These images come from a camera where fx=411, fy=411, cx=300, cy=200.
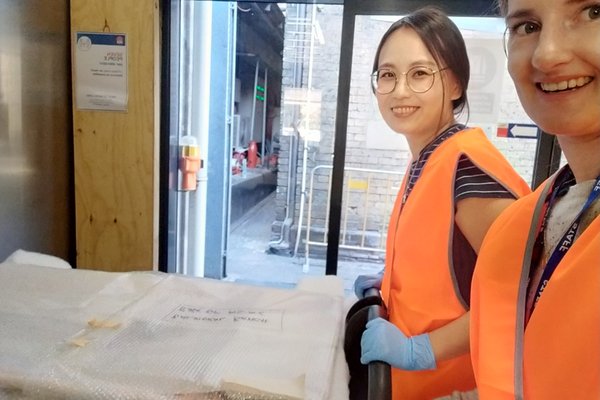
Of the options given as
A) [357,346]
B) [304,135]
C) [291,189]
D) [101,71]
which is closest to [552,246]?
[357,346]

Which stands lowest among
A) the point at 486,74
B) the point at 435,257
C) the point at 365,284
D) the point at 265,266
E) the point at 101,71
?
the point at 265,266

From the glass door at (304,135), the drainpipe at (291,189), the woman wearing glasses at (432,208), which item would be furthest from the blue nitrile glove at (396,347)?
the drainpipe at (291,189)

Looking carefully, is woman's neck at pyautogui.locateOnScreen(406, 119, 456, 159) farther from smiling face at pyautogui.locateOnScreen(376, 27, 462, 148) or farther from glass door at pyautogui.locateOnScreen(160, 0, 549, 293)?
glass door at pyautogui.locateOnScreen(160, 0, 549, 293)

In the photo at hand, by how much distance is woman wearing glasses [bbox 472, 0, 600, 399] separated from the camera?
0.46 meters

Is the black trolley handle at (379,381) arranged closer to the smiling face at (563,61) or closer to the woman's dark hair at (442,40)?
the smiling face at (563,61)

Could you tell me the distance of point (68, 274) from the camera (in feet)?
3.61

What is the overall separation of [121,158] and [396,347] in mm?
1480

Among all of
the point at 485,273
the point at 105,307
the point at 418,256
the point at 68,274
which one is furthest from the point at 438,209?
the point at 68,274

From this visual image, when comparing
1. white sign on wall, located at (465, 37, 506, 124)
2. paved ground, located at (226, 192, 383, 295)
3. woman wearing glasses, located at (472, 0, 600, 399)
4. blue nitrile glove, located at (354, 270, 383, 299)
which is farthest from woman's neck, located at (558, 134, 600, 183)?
paved ground, located at (226, 192, 383, 295)

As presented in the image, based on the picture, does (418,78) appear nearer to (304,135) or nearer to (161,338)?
(161,338)

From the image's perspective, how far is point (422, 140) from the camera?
41.2 inches

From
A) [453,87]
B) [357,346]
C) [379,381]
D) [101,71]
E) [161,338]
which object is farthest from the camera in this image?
[101,71]

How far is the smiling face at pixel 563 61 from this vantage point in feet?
1.60

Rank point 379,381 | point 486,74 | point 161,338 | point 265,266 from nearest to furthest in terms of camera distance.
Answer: point 379,381, point 161,338, point 486,74, point 265,266
